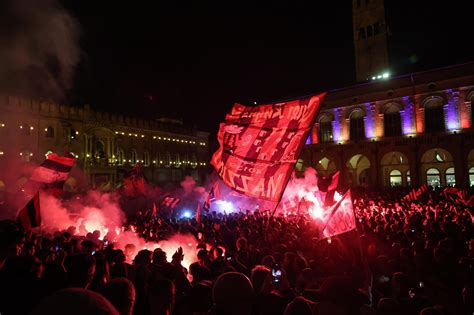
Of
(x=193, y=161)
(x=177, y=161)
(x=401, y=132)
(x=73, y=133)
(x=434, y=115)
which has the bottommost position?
(x=193, y=161)

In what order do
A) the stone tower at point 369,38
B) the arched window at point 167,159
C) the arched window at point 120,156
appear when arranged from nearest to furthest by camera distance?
1. the arched window at point 120,156
2. the stone tower at point 369,38
3. the arched window at point 167,159

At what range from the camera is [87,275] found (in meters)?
3.78

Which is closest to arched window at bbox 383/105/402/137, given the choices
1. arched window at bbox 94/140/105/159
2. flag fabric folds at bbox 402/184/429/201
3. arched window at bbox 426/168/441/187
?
arched window at bbox 426/168/441/187

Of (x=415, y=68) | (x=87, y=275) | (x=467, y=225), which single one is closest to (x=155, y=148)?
(x=415, y=68)

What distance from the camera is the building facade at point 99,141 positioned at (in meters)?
34.0

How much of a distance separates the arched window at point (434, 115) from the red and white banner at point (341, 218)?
3554 cm

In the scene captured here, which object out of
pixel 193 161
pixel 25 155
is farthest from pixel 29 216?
pixel 193 161

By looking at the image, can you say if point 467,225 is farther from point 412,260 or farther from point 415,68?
point 415,68

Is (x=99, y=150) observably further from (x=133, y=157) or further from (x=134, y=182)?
(x=134, y=182)

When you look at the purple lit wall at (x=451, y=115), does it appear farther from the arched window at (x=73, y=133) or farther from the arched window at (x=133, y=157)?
the arched window at (x=73, y=133)

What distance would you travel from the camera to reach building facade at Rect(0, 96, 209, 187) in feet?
112

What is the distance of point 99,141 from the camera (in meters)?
42.4

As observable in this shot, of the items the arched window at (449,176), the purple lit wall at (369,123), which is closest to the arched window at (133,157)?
the purple lit wall at (369,123)

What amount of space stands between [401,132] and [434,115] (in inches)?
146
